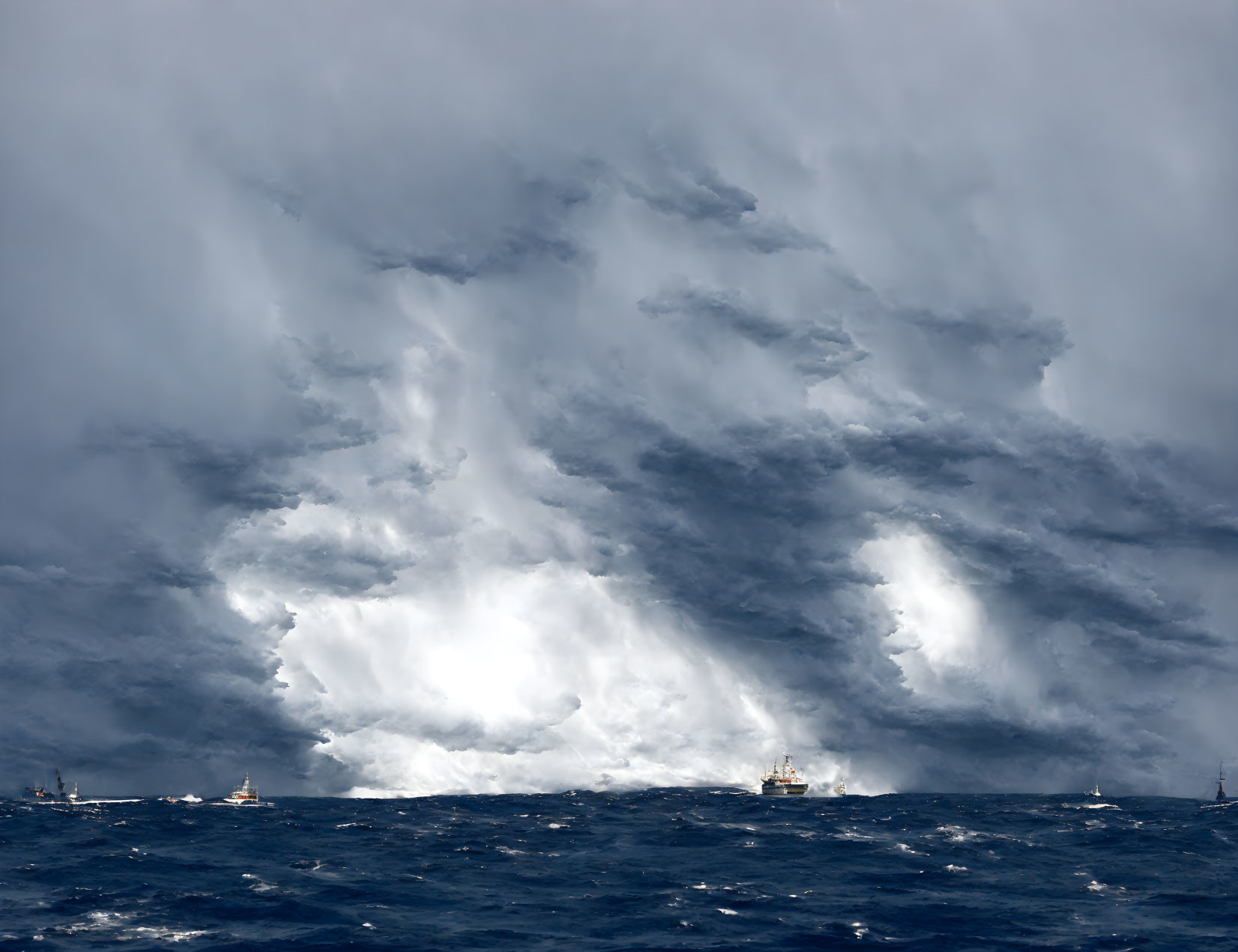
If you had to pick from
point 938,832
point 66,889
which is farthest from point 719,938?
point 938,832

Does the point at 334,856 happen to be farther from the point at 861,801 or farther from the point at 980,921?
the point at 861,801

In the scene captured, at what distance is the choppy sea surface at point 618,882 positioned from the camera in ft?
230

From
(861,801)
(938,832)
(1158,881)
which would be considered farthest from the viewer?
(861,801)

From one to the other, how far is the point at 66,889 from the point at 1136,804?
16302 centimetres

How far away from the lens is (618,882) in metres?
88.8

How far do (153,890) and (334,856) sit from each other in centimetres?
2202

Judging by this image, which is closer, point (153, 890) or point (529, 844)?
point (153, 890)

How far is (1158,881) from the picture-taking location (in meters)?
91.6

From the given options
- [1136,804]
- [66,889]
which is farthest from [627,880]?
[1136,804]

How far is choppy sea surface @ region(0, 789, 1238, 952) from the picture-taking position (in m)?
70.2

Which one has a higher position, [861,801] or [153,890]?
[861,801]

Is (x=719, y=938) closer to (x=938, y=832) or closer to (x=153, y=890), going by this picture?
(x=153, y=890)

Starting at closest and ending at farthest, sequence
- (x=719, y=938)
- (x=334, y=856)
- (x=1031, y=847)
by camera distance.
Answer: (x=719, y=938)
(x=334, y=856)
(x=1031, y=847)

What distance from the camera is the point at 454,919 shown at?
75.4 metres
